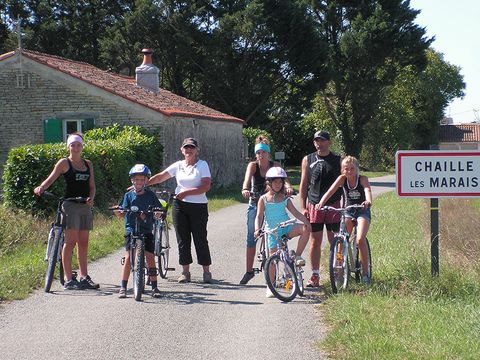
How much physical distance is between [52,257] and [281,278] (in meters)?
2.74

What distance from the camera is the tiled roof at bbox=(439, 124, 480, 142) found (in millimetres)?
103000

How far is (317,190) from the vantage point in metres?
9.71

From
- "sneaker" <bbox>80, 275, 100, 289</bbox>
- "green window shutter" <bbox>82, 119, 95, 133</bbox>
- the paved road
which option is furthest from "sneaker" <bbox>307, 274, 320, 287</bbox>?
"green window shutter" <bbox>82, 119, 95, 133</bbox>

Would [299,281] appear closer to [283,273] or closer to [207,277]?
[283,273]

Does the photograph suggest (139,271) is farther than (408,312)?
Yes

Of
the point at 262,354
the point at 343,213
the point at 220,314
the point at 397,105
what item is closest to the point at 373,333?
the point at 262,354

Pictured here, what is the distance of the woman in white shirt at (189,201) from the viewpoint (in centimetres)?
998

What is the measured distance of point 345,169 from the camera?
924 cm

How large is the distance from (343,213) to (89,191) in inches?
122

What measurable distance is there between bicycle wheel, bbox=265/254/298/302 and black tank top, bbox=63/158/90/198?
248 centimetres

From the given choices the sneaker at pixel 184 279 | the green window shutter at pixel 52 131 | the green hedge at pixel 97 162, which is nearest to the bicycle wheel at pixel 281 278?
the sneaker at pixel 184 279

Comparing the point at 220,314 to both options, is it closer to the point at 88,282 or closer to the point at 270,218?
the point at 270,218

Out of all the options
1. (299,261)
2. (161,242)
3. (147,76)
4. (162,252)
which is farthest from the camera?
(147,76)

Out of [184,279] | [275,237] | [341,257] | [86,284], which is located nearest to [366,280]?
[341,257]
